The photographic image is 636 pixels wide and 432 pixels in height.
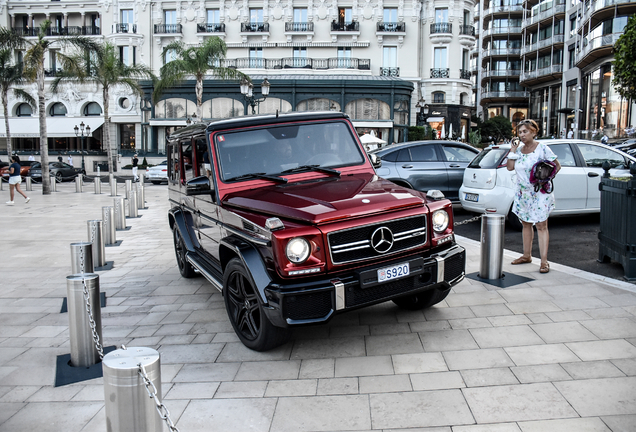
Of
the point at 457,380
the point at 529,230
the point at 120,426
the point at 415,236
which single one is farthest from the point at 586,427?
the point at 529,230

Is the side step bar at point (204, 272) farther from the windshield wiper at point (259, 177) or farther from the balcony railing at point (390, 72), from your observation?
the balcony railing at point (390, 72)

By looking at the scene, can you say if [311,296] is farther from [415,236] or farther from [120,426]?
[120,426]

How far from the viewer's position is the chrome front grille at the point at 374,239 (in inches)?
163

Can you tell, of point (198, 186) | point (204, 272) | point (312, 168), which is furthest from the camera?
point (204, 272)

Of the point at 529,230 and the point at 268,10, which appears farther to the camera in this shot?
the point at 268,10

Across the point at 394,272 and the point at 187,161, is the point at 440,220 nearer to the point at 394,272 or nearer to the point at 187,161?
the point at 394,272

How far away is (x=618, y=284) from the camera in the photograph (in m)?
6.09

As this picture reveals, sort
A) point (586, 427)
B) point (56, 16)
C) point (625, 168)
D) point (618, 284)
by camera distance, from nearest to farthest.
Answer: point (586, 427), point (618, 284), point (625, 168), point (56, 16)

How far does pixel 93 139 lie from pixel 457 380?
49.9 metres

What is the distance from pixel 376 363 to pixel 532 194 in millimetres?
3606

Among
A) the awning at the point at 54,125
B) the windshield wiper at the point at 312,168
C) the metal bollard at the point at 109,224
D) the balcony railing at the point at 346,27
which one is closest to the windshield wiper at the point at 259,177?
the windshield wiper at the point at 312,168

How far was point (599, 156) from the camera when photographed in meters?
10.1

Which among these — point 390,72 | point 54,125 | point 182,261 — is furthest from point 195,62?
point 182,261

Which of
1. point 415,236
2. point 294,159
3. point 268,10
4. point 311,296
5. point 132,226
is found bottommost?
point 132,226
